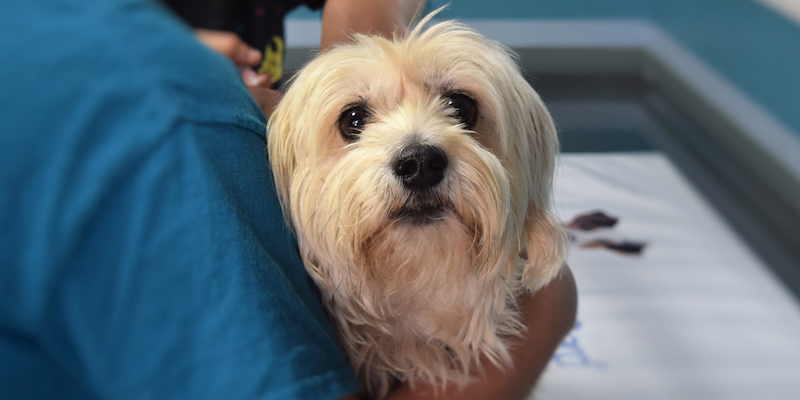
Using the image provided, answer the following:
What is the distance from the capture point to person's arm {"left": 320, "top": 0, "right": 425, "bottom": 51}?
2.90 ft

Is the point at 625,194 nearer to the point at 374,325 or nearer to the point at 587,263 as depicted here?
the point at 587,263

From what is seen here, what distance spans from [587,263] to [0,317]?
4.60 feet

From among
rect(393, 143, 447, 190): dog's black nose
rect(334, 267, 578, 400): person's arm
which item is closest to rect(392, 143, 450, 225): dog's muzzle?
rect(393, 143, 447, 190): dog's black nose

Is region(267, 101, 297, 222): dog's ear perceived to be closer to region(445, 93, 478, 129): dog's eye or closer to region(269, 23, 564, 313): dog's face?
region(269, 23, 564, 313): dog's face

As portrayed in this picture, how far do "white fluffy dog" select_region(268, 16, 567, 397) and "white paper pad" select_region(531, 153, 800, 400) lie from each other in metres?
0.18

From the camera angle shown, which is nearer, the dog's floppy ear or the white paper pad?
the dog's floppy ear

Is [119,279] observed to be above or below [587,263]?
above

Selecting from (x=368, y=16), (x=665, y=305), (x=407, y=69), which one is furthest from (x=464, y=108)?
(x=665, y=305)

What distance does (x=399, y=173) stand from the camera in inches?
26.1

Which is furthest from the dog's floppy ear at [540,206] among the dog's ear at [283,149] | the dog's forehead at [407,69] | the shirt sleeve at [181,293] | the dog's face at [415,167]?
the shirt sleeve at [181,293]

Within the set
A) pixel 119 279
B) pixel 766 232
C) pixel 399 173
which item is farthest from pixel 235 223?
pixel 766 232

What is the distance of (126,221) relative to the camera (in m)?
0.36

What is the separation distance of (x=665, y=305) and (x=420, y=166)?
1088mm

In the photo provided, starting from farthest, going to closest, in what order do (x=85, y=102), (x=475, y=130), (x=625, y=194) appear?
(x=625, y=194)
(x=475, y=130)
(x=85, y=102)
